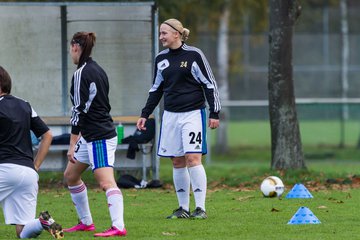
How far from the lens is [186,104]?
1084 centimetres

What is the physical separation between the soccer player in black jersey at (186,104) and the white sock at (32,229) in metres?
2.14

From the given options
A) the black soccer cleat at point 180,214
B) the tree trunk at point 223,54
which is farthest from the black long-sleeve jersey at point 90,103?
the tree trunk at point 223,54

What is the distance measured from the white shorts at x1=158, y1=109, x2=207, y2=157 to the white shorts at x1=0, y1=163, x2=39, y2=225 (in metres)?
2.06

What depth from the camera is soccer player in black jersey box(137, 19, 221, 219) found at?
35.5ft

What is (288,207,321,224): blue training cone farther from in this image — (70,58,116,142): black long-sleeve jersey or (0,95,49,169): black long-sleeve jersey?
(0,95,49,169): black long-sleeve jersey

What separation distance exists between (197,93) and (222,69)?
909 inches

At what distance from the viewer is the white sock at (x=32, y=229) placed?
9156 millimetres

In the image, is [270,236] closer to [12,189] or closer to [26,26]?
[12,189]

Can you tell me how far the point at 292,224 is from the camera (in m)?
10.2

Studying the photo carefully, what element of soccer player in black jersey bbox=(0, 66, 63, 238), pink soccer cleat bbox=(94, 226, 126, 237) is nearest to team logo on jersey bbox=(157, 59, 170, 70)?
soccer player in black jersey bbox=(0, 66, 63, 238)

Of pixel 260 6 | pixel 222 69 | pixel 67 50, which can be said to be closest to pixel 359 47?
pixel 222 69

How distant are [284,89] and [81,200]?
7.29 metres

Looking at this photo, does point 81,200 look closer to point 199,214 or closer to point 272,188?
point 199,214

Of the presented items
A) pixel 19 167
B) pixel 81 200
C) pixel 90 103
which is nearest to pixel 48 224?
pixel 19 167
